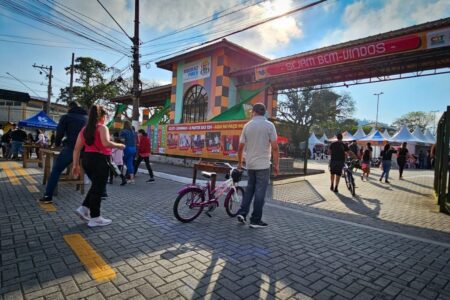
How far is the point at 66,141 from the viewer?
5.35m

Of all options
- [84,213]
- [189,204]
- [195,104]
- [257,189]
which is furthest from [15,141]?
[257,189]

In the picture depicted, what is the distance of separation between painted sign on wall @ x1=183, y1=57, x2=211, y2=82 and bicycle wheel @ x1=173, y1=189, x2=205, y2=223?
1412 centimetres

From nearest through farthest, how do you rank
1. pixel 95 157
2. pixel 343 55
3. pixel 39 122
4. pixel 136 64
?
pixel 95 157, pixel 343 55, pixel 136 64, pixel 39 122

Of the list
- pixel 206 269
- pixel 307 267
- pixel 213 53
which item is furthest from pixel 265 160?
pixel 213 53

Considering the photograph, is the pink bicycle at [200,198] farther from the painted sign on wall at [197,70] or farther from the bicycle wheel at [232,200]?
the painted sign on wall at [197,70]

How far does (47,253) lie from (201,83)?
1624 centimetres

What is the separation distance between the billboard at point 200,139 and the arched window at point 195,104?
10.1 feet

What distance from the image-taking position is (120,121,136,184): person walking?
8070 millimetres

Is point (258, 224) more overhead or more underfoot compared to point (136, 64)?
more underfoot

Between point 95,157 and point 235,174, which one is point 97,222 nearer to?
point 95,157

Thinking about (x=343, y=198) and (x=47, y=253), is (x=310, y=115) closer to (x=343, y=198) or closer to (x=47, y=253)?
(x=343, y=198)

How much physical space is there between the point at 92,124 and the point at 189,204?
204cm

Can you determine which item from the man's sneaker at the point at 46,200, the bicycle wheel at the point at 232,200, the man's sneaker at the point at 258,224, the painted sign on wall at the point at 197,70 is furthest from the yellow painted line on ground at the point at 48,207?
the painted sign on wall at the point at 197,70

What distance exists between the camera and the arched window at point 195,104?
1838 centimetres
